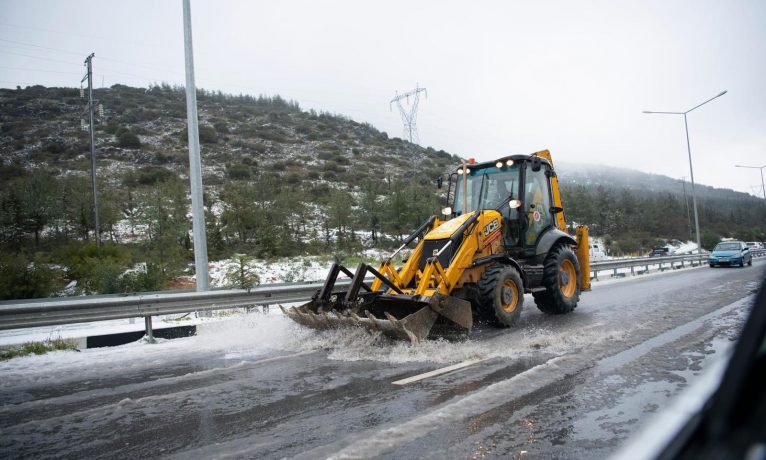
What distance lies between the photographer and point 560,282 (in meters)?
9.24

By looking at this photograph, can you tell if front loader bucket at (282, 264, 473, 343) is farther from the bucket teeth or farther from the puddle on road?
the puddle on road

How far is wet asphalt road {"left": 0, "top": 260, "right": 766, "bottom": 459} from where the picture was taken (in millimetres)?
3533

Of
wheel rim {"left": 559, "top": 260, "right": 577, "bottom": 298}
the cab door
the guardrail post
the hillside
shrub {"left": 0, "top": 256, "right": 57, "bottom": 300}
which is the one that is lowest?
the guardrail post

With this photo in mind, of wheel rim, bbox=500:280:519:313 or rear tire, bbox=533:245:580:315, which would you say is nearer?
wheel rim, bbox=500:280:519:313

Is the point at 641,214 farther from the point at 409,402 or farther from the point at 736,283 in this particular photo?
the point at 409,402

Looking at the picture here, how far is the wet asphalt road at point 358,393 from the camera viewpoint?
3.53m

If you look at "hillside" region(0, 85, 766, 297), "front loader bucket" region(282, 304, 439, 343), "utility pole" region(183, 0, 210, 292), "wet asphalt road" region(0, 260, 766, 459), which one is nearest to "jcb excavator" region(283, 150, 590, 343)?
"front loader bucket" region(282, 304, 439, 343)

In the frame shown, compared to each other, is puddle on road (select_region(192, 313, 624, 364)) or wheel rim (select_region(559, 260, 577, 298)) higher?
wheel rim (select_region(559, 260, 577, 298))

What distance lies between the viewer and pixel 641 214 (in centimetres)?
6291

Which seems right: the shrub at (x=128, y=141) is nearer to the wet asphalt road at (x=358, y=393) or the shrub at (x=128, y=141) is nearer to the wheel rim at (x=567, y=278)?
the wet asphalt road at (x=358, y=393)

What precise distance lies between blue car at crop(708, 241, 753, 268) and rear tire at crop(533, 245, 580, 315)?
56.3ft

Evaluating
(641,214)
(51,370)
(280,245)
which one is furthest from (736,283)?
(641,214)

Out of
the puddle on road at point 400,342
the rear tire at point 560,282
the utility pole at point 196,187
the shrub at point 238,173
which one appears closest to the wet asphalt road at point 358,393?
the puddle on road at point 400,342

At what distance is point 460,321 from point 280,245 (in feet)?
67.2
